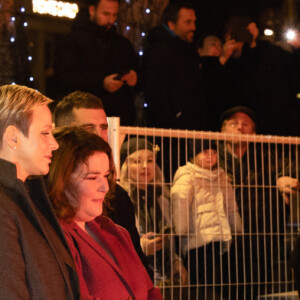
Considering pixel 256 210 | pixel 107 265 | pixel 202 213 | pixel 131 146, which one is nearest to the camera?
pixel 107 265

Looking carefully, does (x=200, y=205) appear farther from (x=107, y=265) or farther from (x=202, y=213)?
(x=107, y=265)

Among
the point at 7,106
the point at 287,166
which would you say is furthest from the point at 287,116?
the point at 7,106

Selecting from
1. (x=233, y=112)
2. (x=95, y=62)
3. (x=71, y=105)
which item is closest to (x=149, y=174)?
(x=71, y=105)

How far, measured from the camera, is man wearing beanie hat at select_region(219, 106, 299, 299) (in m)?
4.78

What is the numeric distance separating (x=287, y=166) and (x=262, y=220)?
19.3 inches

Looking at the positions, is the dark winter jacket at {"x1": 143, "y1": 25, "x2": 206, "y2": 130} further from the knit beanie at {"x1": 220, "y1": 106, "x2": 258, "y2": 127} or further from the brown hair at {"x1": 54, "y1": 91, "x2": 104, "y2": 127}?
the brown hair at {"x1": 54, "y1": 91, "x2": 104, "y2": 127}

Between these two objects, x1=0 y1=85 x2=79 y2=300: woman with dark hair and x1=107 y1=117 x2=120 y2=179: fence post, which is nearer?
x1=0 y1=85 x2=79 y2=300: woman with dark hair

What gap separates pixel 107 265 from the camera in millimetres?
2549

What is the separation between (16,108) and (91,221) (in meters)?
0.69

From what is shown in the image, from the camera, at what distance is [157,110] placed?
19.1ft

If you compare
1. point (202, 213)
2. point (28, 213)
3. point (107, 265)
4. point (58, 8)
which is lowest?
point (107, 265)

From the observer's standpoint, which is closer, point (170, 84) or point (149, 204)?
point (149, 204)

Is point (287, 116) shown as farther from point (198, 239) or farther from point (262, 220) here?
point (198, 239)

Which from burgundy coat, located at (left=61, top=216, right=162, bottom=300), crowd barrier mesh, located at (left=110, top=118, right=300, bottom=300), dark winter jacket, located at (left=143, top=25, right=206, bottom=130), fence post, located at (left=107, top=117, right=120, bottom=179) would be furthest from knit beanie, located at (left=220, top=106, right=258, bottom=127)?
burgundy coat, located at (left=61, top=216, right=162, bottom=300)
